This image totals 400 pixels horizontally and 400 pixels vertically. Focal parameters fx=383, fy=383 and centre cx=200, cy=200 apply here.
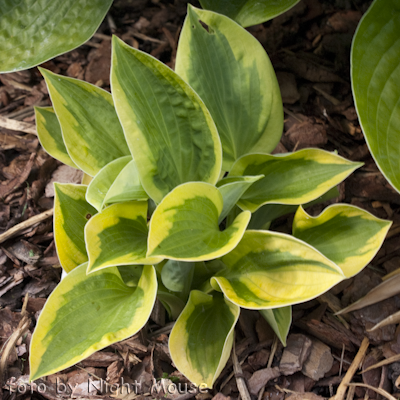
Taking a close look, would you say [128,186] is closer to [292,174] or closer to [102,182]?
[102,182]

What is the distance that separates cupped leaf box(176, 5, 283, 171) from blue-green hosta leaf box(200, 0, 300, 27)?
23 cm

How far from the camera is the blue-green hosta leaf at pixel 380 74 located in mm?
818

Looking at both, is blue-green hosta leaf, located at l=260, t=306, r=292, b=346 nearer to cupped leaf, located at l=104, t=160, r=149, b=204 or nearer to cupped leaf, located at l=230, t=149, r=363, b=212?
cupped leaf, located at l=230, t=149, r=363, b=212

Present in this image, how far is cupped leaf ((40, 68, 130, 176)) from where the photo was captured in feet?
2.79

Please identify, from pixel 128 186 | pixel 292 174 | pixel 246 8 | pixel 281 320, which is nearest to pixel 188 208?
pixel 128 186

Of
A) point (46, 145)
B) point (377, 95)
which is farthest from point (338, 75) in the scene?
point (46, 145)

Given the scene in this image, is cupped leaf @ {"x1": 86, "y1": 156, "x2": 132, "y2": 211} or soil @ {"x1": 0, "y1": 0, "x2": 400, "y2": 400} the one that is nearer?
cupped leaf @ {"x1": 86, "y1": 156, "x2": 132, "y2": 211}

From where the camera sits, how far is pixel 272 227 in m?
1.20

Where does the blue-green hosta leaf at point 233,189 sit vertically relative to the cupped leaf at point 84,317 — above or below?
above

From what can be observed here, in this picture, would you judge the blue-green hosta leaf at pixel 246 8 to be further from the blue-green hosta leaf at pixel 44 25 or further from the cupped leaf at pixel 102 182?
the cupped leaf at pixel 102 182

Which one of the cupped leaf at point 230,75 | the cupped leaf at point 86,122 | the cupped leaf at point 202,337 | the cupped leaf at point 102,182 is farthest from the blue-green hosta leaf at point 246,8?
the cupped leaf at point 202,337

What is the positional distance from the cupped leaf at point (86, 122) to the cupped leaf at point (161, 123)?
0.18 meters

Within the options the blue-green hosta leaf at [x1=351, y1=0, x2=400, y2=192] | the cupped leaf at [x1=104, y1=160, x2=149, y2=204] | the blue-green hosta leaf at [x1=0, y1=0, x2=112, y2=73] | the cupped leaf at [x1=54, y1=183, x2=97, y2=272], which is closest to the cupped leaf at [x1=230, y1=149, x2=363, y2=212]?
the blue-green hosta leaf at [x1=351, y1=0, x2=400, y2=192]

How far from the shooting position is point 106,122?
910 millimetres
